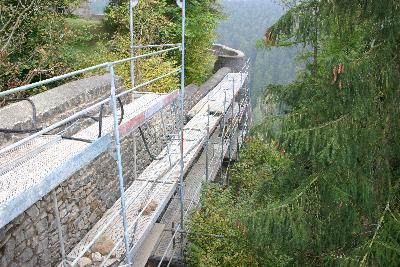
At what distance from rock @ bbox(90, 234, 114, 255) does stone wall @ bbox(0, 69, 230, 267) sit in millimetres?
767

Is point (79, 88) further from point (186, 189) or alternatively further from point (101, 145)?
point (186, 189)

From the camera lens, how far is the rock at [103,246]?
5.42 m

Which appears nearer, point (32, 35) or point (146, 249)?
point (146, 249)

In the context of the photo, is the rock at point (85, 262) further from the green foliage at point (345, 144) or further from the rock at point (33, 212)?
the green foliage at point (345, 144)

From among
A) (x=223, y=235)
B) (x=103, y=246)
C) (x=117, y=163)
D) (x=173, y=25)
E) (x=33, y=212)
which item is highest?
(x=173, y=25)

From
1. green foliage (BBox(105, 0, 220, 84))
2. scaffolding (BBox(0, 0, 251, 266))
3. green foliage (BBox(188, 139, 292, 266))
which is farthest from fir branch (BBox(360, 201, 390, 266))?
green foliage (BBox(105, 0, 220, 84))

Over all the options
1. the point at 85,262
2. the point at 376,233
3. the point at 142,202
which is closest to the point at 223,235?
the point at 142,202

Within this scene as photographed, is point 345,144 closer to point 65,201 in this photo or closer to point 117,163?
point 117,163

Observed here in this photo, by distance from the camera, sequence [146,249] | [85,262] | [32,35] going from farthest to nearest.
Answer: [32,35]
[146,249]
[85,262]

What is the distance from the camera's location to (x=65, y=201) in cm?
615

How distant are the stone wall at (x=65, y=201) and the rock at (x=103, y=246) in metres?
0.77

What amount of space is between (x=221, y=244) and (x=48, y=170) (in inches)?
183

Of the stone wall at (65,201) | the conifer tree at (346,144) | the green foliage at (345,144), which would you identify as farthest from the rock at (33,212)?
the conifer tree at (346,144)

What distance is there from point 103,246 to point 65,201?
1.12m
